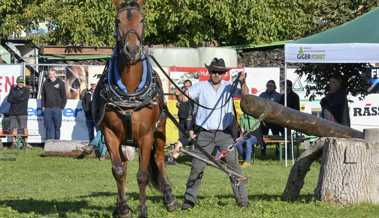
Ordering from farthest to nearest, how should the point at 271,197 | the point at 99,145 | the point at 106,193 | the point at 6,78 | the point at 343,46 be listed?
the point at 6,78
the point at 99,145
the point at 343,46
the point at 106,193
the point at 271,197

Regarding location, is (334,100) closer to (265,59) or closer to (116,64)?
(116,64)

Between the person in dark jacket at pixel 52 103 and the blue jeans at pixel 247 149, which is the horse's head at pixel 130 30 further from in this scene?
the person in dark jacket at pixel 52 103

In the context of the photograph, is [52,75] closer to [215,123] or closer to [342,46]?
[342,46]

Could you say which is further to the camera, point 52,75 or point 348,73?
point 52,75

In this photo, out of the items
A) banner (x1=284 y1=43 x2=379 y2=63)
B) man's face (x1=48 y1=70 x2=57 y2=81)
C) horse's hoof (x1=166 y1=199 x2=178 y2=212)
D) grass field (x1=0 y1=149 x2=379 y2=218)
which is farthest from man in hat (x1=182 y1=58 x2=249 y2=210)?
man's face (x1=48 y1=70 x2=57 y2=81)

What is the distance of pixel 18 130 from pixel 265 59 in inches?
453

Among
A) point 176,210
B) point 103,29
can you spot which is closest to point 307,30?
point 103,29

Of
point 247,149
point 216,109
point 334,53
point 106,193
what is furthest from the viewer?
point 247,149

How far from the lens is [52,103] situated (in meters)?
22.4

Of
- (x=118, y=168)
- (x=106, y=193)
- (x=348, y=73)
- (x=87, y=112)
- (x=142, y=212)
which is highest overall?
(x=348, y=73)

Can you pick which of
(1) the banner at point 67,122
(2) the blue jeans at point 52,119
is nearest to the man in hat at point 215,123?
(2) the blue jeans at point 52,119

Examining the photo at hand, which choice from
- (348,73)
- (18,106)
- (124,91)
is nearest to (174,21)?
(18,106)

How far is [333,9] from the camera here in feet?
111

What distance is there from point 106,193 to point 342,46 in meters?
5.67
